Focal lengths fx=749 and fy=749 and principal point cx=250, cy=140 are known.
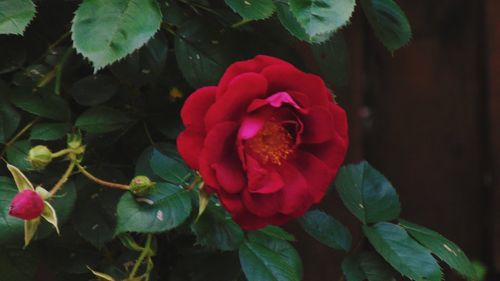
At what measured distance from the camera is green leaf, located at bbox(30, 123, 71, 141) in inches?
24.5

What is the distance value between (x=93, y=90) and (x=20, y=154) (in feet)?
0.30

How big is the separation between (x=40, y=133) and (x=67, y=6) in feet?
0.50

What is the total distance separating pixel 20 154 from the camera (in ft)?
2.02

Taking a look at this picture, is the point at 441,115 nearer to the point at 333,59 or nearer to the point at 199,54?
the point at 333,59

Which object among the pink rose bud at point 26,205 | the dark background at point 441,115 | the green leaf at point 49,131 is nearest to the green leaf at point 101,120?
the green leaf at point 49,131

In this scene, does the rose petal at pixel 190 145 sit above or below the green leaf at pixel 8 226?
above

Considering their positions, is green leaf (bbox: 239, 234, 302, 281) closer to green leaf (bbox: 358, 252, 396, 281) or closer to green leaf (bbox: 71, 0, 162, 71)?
green leaf (bbox: 358, 252, 396, 281)

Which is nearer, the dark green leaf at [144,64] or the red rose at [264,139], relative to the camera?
the red rose at [264,139]

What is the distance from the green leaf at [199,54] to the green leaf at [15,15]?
0.44ft

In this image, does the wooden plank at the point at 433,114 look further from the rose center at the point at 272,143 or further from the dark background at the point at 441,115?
the rose center at the point at 272,143

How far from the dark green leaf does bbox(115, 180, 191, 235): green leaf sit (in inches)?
4.7

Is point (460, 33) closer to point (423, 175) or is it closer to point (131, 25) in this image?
point (423, 175)

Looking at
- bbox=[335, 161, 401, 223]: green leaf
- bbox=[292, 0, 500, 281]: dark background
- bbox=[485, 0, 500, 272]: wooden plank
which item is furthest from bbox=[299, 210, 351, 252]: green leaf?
bbox=[485, 0, 500, 272]: wooden plank

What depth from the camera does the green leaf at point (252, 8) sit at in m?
0.60
